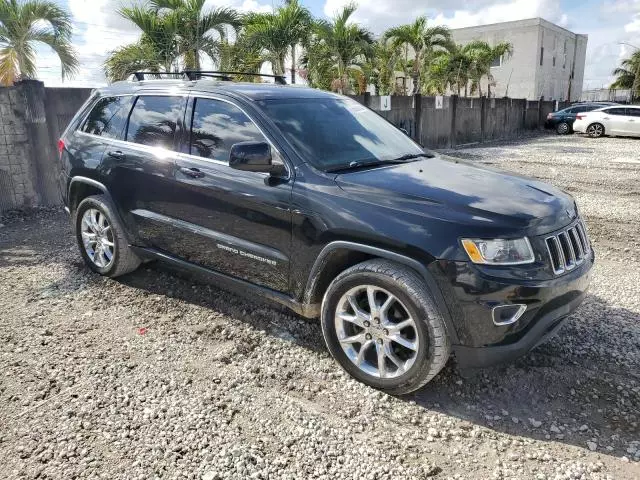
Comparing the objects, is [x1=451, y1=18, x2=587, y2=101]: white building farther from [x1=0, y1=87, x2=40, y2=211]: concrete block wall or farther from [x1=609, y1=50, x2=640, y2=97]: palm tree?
[x1=0, y1=87, x2=40, y2=211]: concrete block wall

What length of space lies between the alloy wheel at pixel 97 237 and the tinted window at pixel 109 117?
28.5 inches

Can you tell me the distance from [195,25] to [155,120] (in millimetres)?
10396

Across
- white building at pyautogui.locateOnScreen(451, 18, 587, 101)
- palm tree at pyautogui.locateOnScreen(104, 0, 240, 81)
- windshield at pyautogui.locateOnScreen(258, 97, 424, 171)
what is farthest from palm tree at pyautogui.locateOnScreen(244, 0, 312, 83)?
white building at pyautogui.locateOnScreen(451, 18, 587, 101)

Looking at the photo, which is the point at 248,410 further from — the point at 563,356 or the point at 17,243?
the point at 17,243

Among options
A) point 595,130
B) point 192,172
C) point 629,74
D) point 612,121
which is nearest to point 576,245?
point 192,172

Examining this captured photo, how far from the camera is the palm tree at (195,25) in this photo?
13289 millimetres

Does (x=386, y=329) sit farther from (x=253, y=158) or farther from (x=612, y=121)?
(x=612, y=121)

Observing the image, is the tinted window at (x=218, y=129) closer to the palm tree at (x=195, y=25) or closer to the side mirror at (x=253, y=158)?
the side mirror at (x=253, y=158)

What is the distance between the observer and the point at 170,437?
2.83 meters

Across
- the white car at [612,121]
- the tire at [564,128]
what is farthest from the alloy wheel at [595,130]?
the tire at [564,128]

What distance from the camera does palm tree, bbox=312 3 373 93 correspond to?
18.4 meters

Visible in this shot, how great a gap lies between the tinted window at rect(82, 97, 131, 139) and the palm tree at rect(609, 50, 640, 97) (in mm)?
56702

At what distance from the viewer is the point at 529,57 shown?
43.8 m

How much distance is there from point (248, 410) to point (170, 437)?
0.46 m
